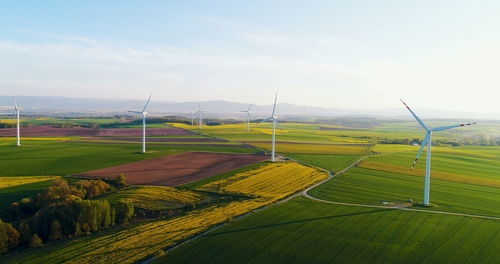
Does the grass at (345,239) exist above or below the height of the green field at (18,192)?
below

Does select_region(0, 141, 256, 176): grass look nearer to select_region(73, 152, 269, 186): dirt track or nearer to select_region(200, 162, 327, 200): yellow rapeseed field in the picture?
select_region(73, 152, 269, 186): dirt track

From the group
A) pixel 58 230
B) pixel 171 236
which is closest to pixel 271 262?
pixel 171 236

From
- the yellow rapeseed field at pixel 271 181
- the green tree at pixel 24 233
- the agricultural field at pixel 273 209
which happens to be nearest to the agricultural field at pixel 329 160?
the agricultural field at pixel 273 209

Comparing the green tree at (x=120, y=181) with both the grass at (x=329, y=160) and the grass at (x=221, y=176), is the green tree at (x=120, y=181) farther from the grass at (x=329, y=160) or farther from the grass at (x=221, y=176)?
the grass at (x=329, y=160)

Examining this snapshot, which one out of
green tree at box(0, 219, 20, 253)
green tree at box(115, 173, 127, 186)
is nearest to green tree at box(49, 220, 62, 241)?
green tree at box(0, 219, 20, 253)

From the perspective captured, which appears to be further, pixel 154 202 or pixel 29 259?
pixel 154 202

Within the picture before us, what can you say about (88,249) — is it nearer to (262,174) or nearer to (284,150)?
(262,174)

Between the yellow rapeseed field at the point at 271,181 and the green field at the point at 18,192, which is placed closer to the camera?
the green field at the point at 18,192
